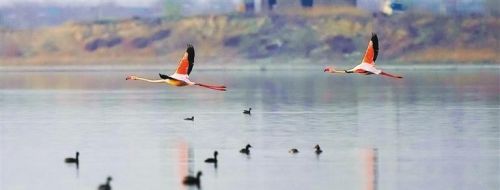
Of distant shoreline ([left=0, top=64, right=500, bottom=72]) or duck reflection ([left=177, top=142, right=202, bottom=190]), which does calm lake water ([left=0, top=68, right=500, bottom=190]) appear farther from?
distant shoreline ([left=0, top=64, right=500, bottom=72])

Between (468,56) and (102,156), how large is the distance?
138 m

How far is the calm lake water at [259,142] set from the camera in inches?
1527

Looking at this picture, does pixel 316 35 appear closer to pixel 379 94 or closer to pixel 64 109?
pixel 379 94

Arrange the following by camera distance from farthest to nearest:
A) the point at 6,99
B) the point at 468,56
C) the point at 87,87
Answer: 1. the point at 468,56
2. the point at 87,87
3. the point at 6,99

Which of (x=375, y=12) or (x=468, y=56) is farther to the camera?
(x=375, y=12)

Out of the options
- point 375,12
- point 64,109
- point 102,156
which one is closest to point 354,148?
point 102,156

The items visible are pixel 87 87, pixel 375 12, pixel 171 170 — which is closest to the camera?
pixel 171 170

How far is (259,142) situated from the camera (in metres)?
49.2

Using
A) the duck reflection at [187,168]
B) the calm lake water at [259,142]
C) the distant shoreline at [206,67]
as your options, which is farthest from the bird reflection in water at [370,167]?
the distant shoreline at [206,67]

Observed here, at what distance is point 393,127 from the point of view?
56281 millimetres

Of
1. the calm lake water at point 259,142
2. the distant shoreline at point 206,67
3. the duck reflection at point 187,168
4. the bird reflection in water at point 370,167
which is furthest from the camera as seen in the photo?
the distant shoreline at point 206,67

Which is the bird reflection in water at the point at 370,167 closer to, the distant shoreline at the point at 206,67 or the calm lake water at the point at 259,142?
the calm lake water at the point at 259,142

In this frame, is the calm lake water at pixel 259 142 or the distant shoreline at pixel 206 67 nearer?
the calm lake water at pixel 259 142

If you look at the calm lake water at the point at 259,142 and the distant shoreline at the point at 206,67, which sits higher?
the distant shoreline at the point at 206,67
